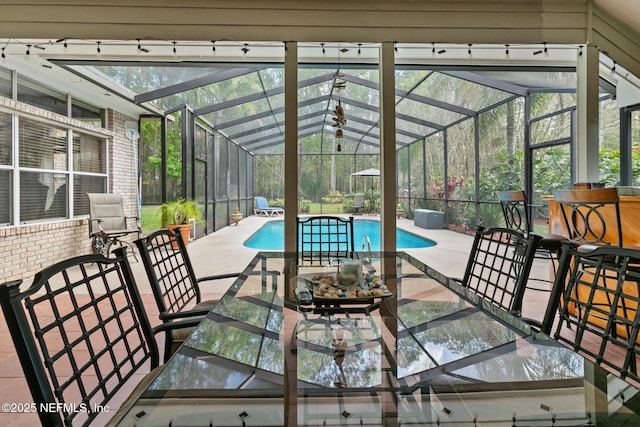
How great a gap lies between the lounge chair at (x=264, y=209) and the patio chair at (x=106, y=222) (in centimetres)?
660

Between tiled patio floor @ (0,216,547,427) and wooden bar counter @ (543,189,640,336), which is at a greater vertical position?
wooden bar counter @ (543,189,640,336)

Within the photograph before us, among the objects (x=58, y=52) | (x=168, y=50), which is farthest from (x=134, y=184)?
(x=168, y=50)

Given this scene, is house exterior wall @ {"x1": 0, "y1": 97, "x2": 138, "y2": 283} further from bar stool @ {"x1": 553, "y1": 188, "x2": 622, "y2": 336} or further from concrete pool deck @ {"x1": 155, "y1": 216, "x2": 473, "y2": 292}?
bar stool @ {"x1": 553, "y1": 188, "x2": 622, "y2": 336}

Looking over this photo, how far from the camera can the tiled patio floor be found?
1951 mm

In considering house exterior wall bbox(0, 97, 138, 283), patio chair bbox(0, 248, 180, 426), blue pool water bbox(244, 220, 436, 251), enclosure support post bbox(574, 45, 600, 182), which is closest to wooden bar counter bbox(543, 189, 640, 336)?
enclosure support post bbox(574, 45, 600, 182)

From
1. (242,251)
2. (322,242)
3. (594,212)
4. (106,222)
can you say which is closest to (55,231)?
(106,222)

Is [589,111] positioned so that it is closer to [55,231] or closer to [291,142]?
[291,142]

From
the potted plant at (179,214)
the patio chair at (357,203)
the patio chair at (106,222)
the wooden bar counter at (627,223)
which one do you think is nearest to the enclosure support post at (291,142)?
the wooden bar counter at (627,223)

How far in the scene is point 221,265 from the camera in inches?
201

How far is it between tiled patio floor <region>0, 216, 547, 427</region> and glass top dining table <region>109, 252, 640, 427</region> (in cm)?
108

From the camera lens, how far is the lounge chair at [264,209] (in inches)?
486

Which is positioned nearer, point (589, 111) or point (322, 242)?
point (322, 242)

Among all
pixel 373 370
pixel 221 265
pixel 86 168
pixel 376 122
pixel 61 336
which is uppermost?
pixel 376 122

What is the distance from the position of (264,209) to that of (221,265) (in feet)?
24.1
